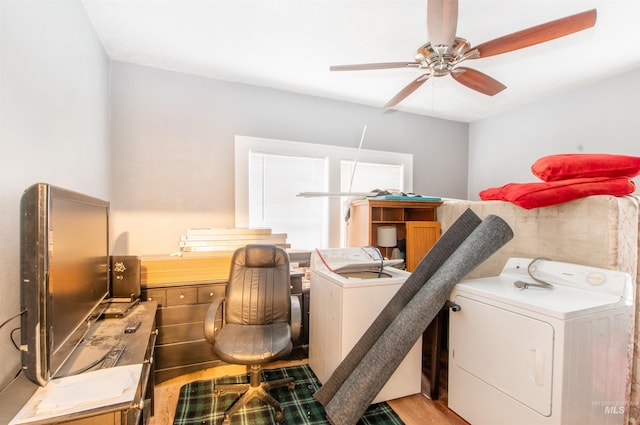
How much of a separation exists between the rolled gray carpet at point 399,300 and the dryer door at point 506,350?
0.28 m

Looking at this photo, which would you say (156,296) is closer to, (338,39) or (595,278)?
(338,39)

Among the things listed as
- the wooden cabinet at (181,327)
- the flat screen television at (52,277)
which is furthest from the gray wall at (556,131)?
the flat screen television at (52,277)

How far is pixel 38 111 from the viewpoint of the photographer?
1.33 meters

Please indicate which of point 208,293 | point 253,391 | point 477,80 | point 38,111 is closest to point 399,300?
point 253,391

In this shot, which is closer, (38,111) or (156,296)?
(38,111)

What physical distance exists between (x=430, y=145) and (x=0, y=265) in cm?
397

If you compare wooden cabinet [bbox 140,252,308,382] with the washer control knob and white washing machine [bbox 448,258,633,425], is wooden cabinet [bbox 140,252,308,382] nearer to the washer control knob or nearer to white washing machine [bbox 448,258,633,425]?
white washing machine [bbox 448,258,633,425]

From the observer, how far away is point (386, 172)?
3.63 m

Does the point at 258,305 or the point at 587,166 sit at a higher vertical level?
the point at 587,166

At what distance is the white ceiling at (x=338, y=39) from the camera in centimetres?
185

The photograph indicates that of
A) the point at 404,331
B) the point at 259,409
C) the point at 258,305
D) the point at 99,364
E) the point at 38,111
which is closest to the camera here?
the point at 99,364

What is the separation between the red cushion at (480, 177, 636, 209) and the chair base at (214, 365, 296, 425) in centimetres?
208

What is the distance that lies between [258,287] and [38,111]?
5.03 feet

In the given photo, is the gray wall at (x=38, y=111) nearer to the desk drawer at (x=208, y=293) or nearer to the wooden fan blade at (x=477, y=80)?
the desk drawer at (x=208, y=293)
